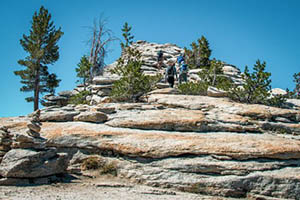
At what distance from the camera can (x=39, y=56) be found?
26938 mm

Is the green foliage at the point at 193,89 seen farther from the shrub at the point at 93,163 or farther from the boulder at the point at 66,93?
the boulder at the point at 66,93

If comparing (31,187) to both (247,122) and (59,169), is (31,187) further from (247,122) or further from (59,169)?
(247,122)

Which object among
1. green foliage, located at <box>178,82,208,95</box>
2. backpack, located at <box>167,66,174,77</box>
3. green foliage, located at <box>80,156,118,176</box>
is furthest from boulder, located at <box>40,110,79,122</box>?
backpack, located at <box>167,66,174,77</box>

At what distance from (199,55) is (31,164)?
28.5 m

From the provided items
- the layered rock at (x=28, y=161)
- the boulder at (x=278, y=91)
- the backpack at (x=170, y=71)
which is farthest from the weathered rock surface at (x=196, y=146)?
A: the boulder at (x=278, y=91)

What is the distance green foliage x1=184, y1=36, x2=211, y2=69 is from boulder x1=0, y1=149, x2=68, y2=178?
84.0 feet

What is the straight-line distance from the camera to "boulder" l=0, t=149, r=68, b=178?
30.9 ft

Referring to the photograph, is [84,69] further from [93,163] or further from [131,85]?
[93,163]

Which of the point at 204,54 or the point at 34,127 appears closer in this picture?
the point at 34,127

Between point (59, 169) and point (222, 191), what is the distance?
6216 mm

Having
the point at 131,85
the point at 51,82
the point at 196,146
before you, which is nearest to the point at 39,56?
the point at 51,82

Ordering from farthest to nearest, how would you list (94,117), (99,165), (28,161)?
(94,117) < (99,165) < (28,161)

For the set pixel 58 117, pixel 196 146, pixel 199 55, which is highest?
pixel 199 55

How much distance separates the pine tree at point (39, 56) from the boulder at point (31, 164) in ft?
59.2
